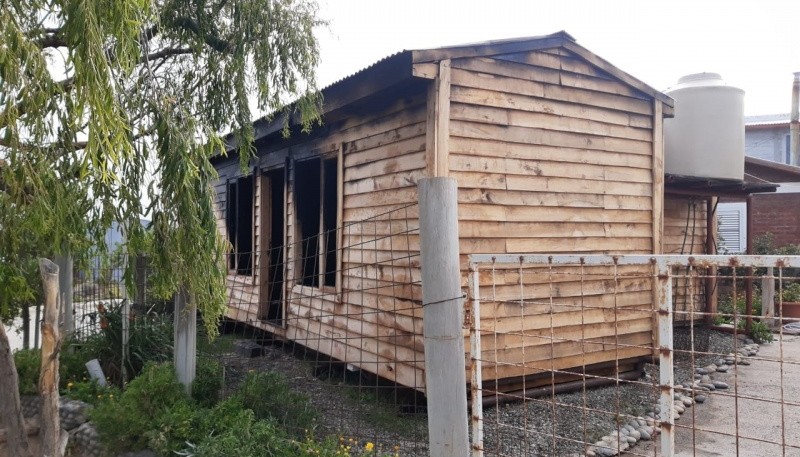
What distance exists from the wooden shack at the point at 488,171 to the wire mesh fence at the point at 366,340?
3 cm

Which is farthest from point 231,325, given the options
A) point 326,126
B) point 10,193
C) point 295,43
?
point 10,193

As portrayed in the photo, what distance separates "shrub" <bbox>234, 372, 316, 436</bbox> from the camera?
4297 mm

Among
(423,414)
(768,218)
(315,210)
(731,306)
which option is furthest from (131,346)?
(768,218)

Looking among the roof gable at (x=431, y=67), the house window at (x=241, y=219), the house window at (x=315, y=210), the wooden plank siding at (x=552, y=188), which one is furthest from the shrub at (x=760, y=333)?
the house window at (x=241, y=219)

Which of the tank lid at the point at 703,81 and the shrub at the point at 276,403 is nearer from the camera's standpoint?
the shrub at the point at 276,403

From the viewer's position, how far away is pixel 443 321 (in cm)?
254

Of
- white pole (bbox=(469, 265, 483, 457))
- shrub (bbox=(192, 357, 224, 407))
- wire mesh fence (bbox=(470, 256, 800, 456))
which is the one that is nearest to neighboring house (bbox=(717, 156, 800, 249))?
wire mesh fence (bbox=(470, 256, 800, 456))

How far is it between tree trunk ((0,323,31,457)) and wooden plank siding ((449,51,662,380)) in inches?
139

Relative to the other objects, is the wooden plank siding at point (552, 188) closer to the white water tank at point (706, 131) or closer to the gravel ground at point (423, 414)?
the gravel ground at point (423, 414)

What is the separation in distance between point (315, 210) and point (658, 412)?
554 centimetres

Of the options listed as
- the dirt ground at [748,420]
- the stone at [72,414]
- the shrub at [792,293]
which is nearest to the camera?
the dirt ground at [748,420]

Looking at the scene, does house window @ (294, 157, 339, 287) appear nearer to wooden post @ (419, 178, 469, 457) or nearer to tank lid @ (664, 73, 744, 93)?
wooden post @ (419, 178, 469, 457)

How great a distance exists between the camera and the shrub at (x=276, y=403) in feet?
14.1

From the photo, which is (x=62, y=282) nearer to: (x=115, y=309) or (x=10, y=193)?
(x=115, y=309)
